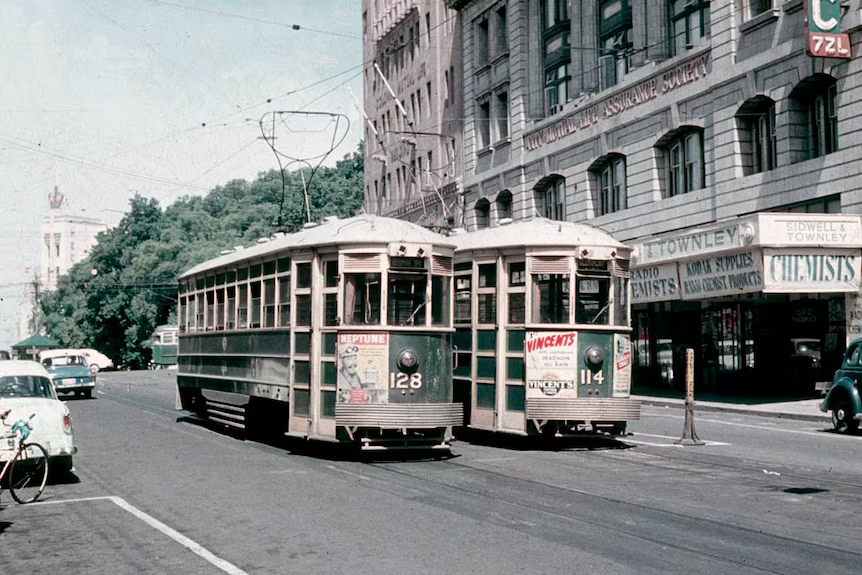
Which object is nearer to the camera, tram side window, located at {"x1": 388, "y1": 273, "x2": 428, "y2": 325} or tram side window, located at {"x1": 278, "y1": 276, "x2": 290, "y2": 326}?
tram side window, located at {"x1": 388, "y1": 273, "x2": 428, "y2": 325}

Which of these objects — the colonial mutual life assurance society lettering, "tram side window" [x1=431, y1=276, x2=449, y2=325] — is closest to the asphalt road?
"tram side window" [x1=431, y1=276, x2=449, y2=325]

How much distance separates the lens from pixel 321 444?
712 inches

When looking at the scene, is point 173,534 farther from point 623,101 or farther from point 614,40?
point 614,40

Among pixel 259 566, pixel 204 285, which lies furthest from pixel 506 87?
pixel 259 566

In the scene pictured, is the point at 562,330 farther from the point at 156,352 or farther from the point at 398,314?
the point at 156,352

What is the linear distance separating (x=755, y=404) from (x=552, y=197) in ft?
58.5

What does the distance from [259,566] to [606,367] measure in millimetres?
9066

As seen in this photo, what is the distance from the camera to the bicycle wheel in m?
12.0

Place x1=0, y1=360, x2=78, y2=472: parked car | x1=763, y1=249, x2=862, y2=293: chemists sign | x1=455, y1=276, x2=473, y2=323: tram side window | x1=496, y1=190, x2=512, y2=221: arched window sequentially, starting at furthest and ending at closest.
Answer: x1=496, y1=190, x2=512, y2=221: arched window
x1=763, y1=249, x2=862, y2=293: chemists sign
x1=455, y1=276, x2=473, y2=323: tram side window
x1=0, y1=360, x2=78, y2=472: parked car

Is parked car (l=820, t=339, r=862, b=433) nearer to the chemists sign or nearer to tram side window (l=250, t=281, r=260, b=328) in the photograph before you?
the chemists sign

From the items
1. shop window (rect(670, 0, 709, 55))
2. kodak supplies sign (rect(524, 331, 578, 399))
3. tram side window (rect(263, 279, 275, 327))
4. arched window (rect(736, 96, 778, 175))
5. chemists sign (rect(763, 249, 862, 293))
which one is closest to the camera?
kodak supplies sign (rect(524, 331, 578, 399))

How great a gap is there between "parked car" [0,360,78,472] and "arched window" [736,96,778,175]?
73.5 ft

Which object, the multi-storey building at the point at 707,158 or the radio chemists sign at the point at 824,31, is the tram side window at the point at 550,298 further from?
the radio chemists sign at the point at 824,31

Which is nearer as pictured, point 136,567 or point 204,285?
point 136,567
